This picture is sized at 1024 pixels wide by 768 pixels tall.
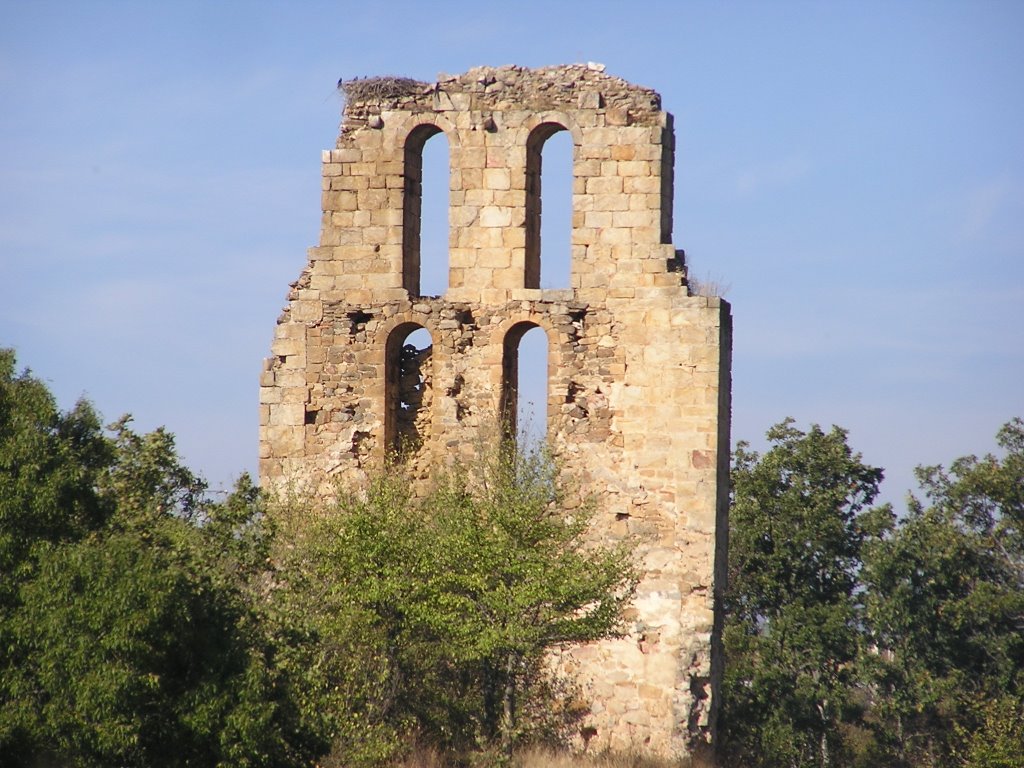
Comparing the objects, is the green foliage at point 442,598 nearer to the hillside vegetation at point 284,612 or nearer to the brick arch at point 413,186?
the hillside vegetation at point 284,612

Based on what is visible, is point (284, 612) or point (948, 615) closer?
point (284, 612)

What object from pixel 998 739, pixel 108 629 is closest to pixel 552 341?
pixel 108 629

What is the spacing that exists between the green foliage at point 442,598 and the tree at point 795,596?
10.4 meters

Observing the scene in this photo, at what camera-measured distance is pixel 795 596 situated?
91.1ft

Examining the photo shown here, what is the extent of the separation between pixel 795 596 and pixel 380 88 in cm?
1229

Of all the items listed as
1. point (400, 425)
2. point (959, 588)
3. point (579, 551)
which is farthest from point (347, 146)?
point (959, 588)

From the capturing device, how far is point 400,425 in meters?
18.6

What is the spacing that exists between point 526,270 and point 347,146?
2231 millimetres

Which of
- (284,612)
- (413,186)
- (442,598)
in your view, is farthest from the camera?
(413,186)

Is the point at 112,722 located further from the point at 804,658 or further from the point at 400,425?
the point at 804,658

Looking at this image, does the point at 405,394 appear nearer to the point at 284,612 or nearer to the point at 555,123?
the point at 555,123

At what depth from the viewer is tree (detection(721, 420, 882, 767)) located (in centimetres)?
2677

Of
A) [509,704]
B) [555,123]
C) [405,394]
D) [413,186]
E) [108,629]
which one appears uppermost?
[555,123]

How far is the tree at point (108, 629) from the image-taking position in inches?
473
